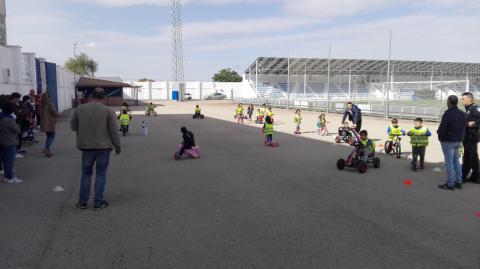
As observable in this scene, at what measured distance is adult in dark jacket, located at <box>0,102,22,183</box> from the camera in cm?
770

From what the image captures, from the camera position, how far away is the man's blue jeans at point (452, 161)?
7516 mm

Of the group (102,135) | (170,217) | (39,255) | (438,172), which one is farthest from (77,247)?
(438,172)

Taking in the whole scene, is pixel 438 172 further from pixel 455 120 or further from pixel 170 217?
pixel 170 217

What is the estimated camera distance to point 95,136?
6.04 meters

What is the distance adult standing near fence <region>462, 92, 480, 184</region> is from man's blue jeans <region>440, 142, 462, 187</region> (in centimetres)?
62

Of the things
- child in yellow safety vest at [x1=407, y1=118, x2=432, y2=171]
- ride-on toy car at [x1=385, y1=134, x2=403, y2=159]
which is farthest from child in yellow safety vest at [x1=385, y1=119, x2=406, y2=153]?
child in yellow safety vest at [x1=407, y1=118, x2=432, y2=171]

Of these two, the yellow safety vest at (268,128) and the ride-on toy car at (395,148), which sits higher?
the yellow safety vest at (268,128)

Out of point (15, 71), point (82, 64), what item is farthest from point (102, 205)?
point (82, 64)

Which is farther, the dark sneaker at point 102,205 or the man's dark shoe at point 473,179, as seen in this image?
the man's dark shoe at point 473,179

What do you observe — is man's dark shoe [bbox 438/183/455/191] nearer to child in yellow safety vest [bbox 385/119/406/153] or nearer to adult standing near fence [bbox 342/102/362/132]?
child in yellow safety vest [bbox 385/119/406/153]

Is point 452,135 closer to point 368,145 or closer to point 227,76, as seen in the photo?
point 368,145

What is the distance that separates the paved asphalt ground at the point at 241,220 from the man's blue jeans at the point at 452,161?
0.27 meters

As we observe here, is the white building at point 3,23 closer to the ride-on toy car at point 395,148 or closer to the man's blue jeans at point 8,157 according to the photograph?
the man's blue jeans at point 8,157

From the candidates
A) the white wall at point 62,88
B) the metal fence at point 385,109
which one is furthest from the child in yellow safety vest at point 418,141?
the white wall at point 62,88
